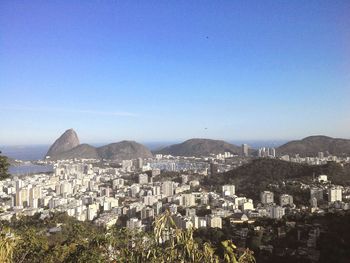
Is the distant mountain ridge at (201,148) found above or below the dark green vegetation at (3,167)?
below

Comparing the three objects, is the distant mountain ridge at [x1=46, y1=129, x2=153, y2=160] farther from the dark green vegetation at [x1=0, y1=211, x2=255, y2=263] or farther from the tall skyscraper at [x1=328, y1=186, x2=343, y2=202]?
the dark green vegetation at [x1=0, y1=211, x2=255, y2=263]

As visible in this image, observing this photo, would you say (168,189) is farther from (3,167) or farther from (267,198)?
(3,167)

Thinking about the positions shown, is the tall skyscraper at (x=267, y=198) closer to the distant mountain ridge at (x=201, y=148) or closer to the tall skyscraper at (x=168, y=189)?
the tall skyscraper at (x=168, y=189)

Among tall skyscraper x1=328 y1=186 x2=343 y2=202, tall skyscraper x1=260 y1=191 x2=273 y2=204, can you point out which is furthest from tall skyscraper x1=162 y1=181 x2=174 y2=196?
tall skyscraper x1=328 y1=186 x2=343 y2=202

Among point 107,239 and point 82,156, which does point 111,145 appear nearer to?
point 82,156

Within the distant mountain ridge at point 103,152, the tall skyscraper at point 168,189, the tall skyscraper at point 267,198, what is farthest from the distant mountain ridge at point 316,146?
the tall skyscraper at point 267,198

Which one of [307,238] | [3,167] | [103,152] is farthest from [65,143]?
[3,167]
